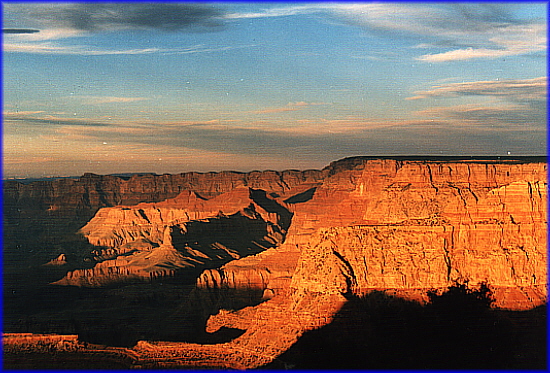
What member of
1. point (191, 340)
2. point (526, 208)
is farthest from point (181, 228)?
point (526, 208)

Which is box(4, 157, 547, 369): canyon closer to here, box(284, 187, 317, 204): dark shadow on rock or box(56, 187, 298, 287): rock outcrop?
box(56, 187, 298, 287): rock outcrop

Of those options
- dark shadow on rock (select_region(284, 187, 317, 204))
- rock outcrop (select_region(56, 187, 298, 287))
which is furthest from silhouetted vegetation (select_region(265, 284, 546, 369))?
dark shadow on rock (select_region(284, 187, 317, 204))

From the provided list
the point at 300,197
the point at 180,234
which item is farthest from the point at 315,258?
the point at 300,197

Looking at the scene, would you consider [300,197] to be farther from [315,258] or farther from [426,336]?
[426,336]

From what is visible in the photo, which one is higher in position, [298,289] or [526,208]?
[526,208]

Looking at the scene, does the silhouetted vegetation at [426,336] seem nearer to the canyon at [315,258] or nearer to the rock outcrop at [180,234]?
the canyon at [315,258]

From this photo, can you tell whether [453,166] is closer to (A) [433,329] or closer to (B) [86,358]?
(A) [433,329]
